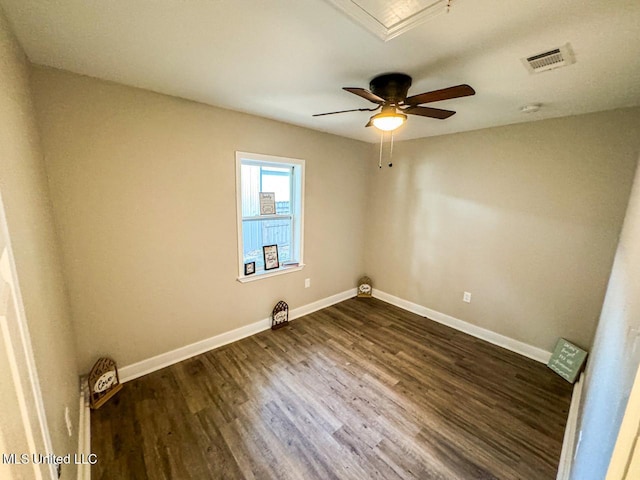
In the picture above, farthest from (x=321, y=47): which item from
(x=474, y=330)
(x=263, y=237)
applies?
(x=474, y=330)

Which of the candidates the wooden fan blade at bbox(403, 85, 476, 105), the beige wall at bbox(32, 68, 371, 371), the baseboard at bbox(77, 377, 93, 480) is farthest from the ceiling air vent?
the baseboard at bbox(77, 377, 93, 480)

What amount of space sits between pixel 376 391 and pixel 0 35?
2.98 metres

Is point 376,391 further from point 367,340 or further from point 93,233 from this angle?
point 93,233

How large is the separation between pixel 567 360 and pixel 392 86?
2.92m

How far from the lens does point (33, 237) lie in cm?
116

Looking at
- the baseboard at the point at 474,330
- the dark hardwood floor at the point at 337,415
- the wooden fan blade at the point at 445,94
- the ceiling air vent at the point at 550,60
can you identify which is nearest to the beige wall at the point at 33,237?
the dark hardwood floor at the point at 337,415

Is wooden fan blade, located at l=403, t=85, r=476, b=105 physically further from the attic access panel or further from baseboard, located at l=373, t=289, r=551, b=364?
baseboard, located at l=373, t=289, r=551, b=364

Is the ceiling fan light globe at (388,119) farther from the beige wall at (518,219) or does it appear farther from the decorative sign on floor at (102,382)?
the decorative sign on floor at (102,382)

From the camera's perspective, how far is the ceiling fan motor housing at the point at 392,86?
1597 mm

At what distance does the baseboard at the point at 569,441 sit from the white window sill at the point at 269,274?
265cm

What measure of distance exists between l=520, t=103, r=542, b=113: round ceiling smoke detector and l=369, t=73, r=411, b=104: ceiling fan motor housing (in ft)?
3.90

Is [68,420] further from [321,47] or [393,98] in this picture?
[393,98]

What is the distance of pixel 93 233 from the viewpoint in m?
1.87

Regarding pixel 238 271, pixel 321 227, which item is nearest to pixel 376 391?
pixel 238 271
